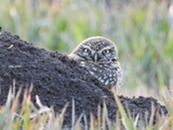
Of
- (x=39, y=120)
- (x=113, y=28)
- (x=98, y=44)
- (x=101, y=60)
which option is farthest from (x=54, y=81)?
(x=113, y=28)

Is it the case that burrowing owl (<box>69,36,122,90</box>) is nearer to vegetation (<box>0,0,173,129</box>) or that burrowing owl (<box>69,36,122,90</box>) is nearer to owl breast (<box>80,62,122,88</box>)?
owl breast (<box>80,62,122,88</box>)

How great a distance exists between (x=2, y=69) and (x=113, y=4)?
30.3 ft

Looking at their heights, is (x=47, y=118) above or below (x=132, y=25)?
below

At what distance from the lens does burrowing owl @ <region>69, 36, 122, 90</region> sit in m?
6.91

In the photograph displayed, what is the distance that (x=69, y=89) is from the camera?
5711 mm

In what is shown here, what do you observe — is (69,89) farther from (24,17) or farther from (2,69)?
(24,17)

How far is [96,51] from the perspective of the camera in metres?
7.71

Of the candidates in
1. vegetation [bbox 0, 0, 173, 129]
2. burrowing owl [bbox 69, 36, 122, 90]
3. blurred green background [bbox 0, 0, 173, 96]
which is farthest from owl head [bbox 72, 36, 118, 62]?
blurred green background [bbox 0, 0, 173, 96]

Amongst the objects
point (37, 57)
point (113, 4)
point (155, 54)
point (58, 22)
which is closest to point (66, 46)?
point (58, 22)

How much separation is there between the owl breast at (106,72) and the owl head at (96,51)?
18 cm

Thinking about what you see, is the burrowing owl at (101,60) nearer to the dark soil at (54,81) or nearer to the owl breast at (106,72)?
the owl breast at (106,72)

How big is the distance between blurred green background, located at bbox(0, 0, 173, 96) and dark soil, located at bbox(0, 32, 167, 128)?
452 centimetres

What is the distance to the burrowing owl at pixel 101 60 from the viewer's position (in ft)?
22.7

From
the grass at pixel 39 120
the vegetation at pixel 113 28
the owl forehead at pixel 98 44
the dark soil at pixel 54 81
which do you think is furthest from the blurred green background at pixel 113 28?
the grass at pixel 39 120
